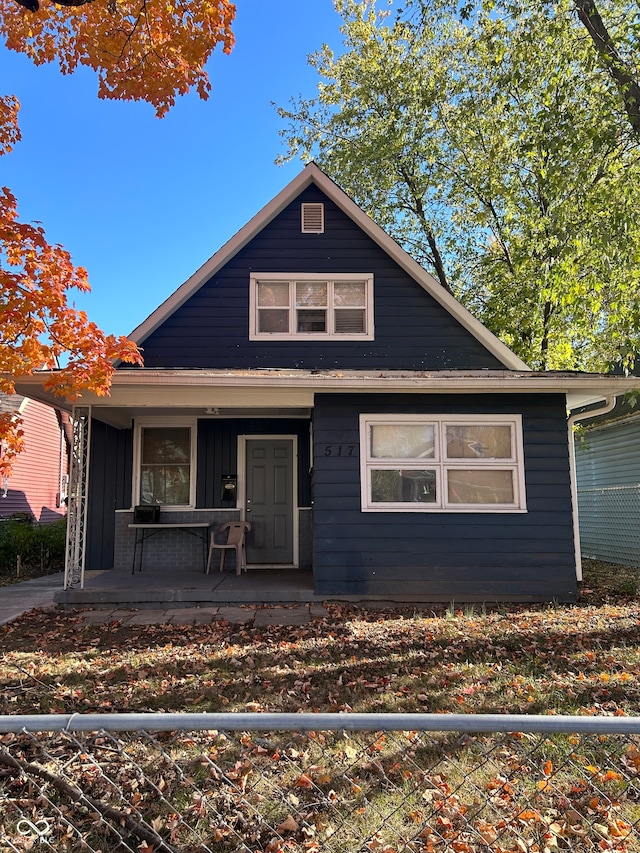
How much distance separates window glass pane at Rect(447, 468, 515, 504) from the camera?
8250 mm

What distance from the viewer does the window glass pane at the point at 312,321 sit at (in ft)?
33.1

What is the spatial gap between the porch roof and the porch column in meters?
0.29

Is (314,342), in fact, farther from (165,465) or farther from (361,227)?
(165,465)

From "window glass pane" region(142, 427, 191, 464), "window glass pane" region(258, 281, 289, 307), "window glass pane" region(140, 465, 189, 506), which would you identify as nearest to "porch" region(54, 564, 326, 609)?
"window glass pane" region(140, 465, 189, 506)

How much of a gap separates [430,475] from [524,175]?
32.5 ft

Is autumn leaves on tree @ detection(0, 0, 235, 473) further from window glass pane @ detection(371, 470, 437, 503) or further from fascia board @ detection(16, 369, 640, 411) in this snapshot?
window glass pane @ detection(371, 470, 437, 503)

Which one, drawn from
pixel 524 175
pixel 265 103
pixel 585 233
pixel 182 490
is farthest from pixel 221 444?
pixel 265 103

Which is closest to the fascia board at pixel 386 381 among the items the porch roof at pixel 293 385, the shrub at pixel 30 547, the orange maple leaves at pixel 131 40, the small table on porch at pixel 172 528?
the porch roof at pixel 293 385

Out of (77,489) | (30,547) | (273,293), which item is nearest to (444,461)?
(273,293)

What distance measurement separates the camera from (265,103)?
734 inches

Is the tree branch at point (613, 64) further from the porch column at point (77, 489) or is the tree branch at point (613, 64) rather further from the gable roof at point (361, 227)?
the porch column at point (77, 489)

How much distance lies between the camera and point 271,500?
33.3 feet

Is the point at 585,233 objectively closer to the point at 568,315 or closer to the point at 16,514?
the point at 568,315

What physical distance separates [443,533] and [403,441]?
55.6 inches
